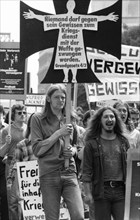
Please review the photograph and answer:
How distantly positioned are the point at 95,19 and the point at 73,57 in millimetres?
459

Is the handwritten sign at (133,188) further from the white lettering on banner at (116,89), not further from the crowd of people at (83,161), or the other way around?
the white lettering on banner at (116,89)

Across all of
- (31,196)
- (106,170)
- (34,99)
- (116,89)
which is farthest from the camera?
(34,99)

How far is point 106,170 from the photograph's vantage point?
7.78 m

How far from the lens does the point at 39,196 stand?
1085 cm

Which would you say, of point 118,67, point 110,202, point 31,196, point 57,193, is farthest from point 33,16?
point 118,67

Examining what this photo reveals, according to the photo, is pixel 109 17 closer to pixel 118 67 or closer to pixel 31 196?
pixel 31 196

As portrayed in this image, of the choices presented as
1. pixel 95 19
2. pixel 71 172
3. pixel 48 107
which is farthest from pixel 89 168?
pixel 95 19

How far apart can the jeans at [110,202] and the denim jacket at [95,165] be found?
6 centimetres

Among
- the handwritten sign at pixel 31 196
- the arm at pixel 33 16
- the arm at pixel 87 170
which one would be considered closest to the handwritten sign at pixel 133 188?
the arm at pixel 87 170

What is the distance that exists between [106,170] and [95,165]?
140 millimetres

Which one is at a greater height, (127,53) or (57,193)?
(127,53)

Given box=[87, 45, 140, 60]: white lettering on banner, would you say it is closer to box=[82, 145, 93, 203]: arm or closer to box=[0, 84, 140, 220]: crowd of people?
box=[0, 84, 140, 220]: crowd of people

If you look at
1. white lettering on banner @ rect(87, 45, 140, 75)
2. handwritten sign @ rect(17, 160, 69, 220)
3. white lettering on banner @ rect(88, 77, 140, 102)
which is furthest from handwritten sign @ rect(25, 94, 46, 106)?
handwritten sign @ rect(17, 160, 69, 220)

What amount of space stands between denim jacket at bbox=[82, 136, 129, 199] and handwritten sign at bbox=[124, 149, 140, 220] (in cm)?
142
